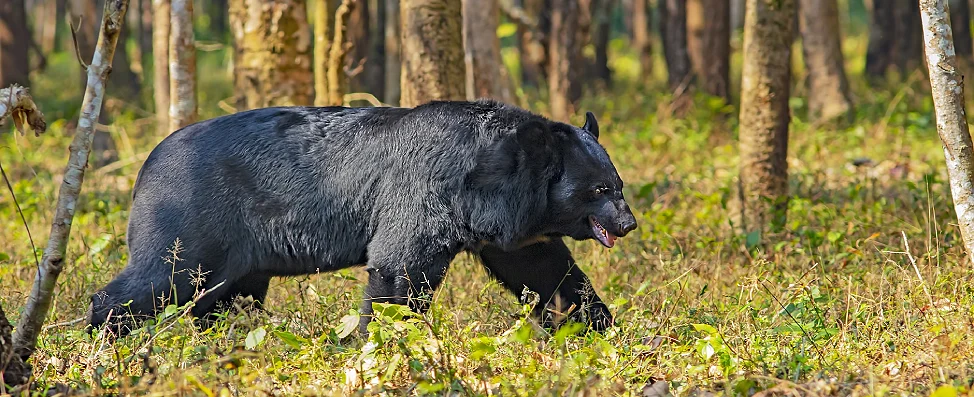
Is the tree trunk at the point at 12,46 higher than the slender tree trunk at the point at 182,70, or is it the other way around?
the slender tree trunk at the point at 182,70

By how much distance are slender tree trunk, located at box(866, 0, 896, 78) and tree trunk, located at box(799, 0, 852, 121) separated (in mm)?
3919

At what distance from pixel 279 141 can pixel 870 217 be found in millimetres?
A: 4593

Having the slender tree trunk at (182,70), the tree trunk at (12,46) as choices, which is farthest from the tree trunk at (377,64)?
the slender tree trunk at (182,70)

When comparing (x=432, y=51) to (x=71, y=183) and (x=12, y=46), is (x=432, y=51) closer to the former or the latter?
(x=71, y=183)

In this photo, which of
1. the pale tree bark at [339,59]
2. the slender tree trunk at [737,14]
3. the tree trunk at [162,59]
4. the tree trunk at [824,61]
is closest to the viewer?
the pale tree bark at [339,59]

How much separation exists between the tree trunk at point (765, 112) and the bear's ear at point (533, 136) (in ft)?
9.05

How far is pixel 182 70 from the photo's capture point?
26.9 ft

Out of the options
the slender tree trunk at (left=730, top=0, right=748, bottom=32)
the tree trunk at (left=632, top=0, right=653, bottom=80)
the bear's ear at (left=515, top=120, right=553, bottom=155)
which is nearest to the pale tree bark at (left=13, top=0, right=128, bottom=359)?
the bear's ear at (left=515, top=120, right=553, bottom=155)

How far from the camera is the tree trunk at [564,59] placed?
573 inches

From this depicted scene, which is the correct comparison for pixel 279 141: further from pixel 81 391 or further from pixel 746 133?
pixel 746 133

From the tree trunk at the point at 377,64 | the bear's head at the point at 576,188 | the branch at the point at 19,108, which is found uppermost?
the branch at the point at 19,108

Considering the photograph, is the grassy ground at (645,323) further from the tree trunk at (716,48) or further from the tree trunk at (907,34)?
the tree trunk at (907,34)

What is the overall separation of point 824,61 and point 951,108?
352 inches

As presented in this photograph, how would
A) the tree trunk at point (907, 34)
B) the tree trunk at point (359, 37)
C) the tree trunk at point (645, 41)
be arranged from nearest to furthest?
the tree trunk at point (359, 37), the tree trunk at point (907, 34), the tree trunk at point (645, 41)
